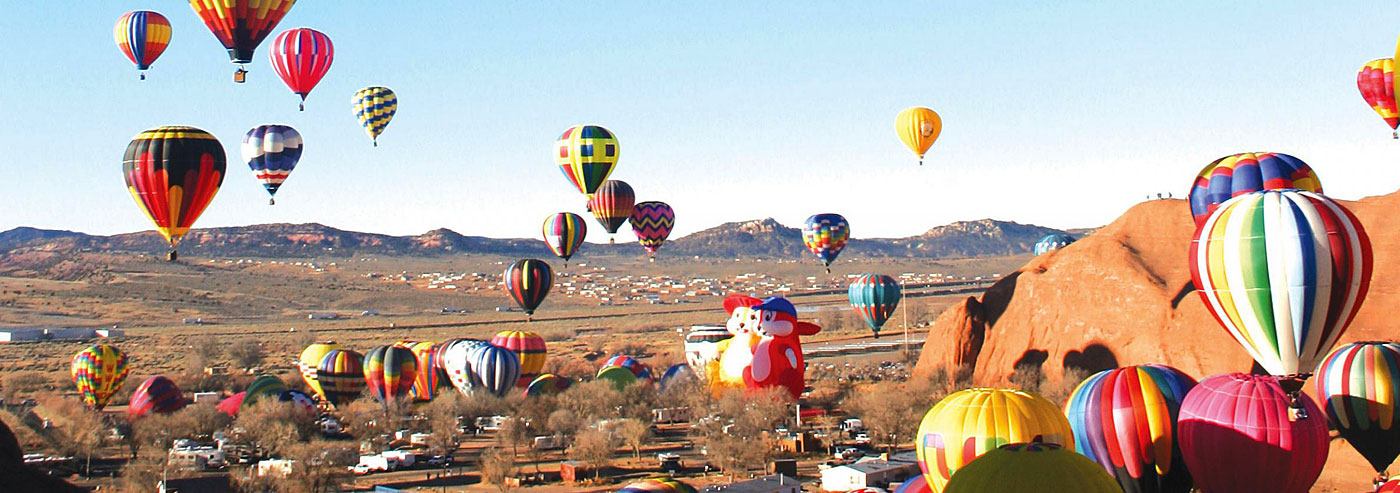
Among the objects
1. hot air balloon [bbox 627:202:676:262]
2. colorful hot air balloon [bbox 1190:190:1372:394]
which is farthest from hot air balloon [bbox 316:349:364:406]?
colorful hot air balloon [bbox 1190:190:1372:394]

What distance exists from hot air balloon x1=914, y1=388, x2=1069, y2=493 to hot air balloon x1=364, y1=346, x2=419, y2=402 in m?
25.9

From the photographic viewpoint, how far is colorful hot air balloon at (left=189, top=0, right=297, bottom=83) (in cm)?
3575

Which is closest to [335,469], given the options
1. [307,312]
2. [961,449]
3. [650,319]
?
[961,449]

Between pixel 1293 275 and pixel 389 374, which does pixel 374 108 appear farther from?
pixel 1293 275

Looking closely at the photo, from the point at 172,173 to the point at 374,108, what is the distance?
20.0 meters

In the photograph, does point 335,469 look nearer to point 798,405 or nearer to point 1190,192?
point 798,405

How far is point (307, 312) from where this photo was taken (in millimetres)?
137000

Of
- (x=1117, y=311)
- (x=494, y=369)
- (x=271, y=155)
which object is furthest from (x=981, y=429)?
(x=271, y=155)

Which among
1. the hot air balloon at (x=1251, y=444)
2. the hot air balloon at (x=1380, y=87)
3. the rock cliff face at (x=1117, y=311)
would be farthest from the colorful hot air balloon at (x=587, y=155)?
the hot air balloon at (x=1251, y=444)

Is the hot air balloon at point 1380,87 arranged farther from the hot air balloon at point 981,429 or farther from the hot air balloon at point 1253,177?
the hot air balloon at point 981,429

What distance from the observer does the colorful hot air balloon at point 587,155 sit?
50.5 metres

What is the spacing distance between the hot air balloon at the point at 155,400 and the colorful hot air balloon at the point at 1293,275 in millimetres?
33676

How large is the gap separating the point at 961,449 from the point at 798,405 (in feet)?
65.6

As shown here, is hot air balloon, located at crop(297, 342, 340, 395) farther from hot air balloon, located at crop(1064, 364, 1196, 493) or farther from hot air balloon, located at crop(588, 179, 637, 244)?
hot air balloon, located at crop(1064, 364, 1196, 493)
